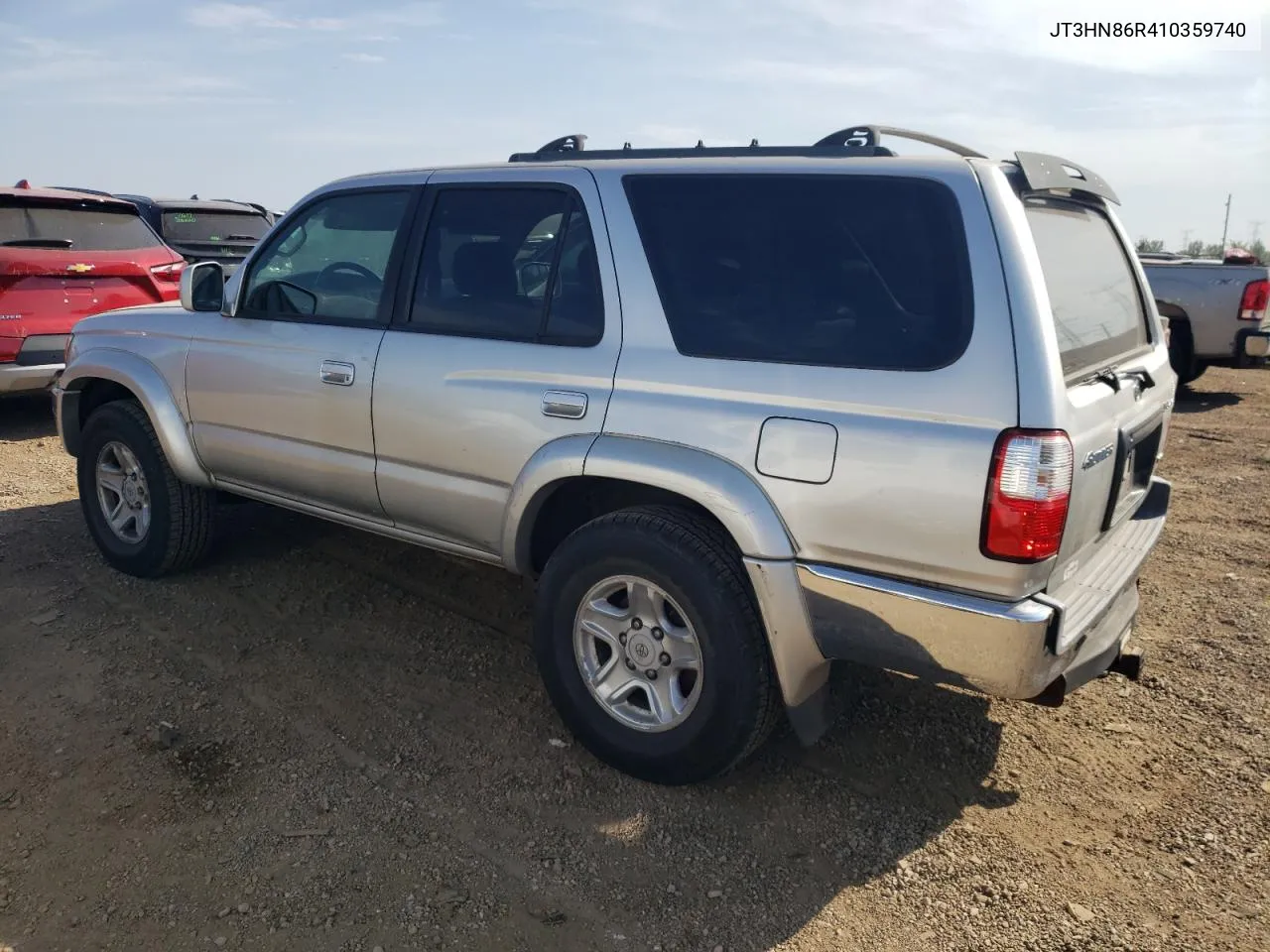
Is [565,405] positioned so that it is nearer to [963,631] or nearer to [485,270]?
[485,270]

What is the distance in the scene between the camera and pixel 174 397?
452 centimetres

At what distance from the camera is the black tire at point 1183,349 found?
988cm

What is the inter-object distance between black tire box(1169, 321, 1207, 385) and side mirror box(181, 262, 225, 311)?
8945 mm

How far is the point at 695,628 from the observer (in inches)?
118

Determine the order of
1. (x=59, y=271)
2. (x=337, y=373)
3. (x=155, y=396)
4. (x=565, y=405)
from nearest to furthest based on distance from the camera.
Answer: (x=565, y=405)
(x=337, y=373)
(x=155, y=396)
(x=59, y=271)

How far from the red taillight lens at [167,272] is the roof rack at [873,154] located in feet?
17.9

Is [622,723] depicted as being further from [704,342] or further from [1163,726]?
[1163,726]

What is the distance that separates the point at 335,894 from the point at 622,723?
99cm

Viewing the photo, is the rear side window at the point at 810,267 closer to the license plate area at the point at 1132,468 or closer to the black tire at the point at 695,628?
the black tire at the point at 695,628

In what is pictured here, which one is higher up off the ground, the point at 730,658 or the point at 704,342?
the point at 704,342

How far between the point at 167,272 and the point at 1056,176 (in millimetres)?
7144

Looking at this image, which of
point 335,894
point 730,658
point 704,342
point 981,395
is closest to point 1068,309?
point 981,395

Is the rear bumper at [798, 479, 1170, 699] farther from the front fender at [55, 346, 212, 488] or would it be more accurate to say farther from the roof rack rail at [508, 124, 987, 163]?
the front fender at [55, 346, 212, 488]

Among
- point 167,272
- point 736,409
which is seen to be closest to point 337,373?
point 736,409
